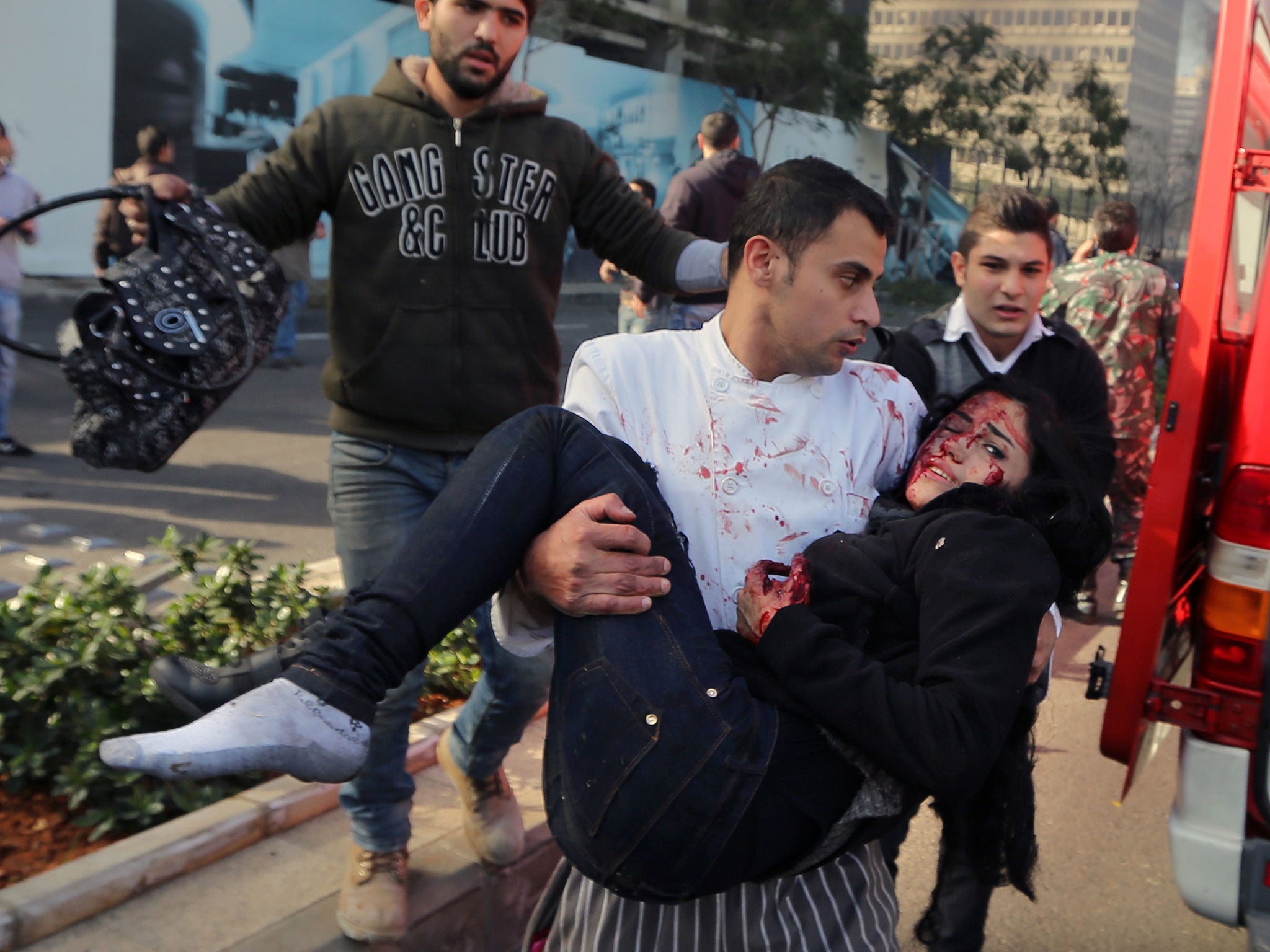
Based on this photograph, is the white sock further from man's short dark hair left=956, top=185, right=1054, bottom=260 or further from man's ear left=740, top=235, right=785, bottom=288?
man's short dark hair left=956, top=185, right=1054, bottom=260

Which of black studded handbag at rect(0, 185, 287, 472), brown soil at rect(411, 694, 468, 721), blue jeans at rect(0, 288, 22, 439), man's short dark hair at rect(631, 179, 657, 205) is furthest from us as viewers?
man's short dark hair at rect(631, 179, 657, 205)

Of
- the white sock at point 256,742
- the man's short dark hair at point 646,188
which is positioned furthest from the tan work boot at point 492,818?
the man's short dark hair at point 646,188

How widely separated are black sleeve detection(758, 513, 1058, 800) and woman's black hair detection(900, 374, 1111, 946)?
0.51 feet

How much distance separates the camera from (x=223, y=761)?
168 centimetres

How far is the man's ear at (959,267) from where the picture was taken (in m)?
3.17

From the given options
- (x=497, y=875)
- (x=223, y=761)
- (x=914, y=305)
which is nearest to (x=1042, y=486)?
(x=223, y=761)

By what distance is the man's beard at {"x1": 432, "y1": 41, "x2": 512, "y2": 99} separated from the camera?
2.67 m

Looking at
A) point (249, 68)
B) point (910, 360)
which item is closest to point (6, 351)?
point (910, 360)

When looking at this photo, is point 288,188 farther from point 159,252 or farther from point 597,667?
point 597,667

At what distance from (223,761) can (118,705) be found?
165 centimetres

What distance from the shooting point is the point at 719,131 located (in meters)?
7.69

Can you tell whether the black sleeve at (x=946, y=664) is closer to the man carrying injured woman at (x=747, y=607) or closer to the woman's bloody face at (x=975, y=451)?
the man carrying injured woman at (x=747, y=607)

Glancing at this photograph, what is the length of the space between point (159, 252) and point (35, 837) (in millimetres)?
1537

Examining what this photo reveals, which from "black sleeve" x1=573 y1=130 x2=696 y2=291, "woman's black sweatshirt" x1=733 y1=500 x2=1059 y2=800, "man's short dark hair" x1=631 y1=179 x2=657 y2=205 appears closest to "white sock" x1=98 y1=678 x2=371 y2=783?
"woman's black sweatshirt" x1=733 y1=500 x2=1059 y2=800
